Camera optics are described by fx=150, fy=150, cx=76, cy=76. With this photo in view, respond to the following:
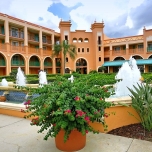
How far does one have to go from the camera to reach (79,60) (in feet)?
133

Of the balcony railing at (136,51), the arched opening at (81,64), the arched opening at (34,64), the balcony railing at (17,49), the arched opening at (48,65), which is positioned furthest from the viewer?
the arched opening at (81,64)

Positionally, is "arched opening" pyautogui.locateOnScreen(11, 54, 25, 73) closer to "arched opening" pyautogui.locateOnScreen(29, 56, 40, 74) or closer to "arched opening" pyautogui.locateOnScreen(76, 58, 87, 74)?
"arched opening" pyautogui.locateOnScreen(29, 56, 40, 74)

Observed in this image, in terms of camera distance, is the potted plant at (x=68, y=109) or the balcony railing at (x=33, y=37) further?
the balcony railing at (x=33, y=37)

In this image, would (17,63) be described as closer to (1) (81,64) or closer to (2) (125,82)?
(1) (81,64)

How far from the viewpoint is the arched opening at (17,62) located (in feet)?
98.8

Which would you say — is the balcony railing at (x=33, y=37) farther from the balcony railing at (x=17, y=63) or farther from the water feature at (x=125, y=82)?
the water feature at (x=125, y=82)

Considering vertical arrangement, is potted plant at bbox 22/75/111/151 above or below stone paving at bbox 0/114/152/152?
above

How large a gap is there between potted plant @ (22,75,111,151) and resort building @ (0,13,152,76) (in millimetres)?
29179

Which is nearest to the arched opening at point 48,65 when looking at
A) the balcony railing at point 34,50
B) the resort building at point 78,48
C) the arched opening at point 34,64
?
the resort building at point 78,48

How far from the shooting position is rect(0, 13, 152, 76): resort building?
103ft

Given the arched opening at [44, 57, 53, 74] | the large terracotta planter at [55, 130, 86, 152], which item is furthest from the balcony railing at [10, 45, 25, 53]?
the large terracotta planter at [55, 130, 86, 152]

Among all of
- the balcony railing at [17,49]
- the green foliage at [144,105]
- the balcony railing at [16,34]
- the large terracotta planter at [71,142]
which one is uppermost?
the balcony railing at [16,34]

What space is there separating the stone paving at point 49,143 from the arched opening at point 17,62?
28.2 meters

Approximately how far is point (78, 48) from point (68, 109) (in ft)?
120
